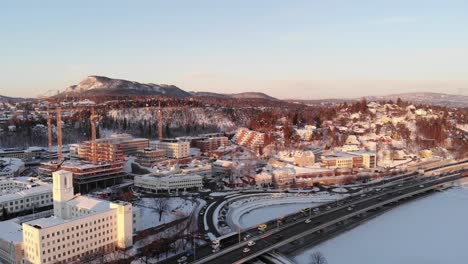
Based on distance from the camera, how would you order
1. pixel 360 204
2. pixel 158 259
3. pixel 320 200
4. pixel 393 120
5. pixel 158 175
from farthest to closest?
pixel 393 120 → pixel 158 175 → pixel 320 200 → pixel 360 204 → pixel 158 259

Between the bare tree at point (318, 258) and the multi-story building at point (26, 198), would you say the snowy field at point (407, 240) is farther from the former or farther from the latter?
the multi-story building at point (26, 198)

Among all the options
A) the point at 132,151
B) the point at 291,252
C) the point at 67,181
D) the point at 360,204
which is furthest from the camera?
the point at 132,151

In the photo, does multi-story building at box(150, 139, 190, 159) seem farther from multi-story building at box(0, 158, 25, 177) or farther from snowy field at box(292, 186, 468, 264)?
snowy field at box(292, 186, 468, 264)

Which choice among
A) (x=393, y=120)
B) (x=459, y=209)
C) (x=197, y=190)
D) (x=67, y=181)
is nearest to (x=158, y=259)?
(x=67, y=181)

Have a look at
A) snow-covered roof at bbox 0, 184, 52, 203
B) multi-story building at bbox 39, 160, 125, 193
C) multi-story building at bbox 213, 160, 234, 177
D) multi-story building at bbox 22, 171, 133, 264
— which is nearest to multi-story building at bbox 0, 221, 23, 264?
multi-story building at bbox 22, 171, 133, 264

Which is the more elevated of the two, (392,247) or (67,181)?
(67,181)

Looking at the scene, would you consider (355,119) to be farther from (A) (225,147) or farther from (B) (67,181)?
(B) (67,181)

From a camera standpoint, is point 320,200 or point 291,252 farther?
point 320,200

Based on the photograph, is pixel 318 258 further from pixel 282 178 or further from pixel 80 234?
pixel 282 178
